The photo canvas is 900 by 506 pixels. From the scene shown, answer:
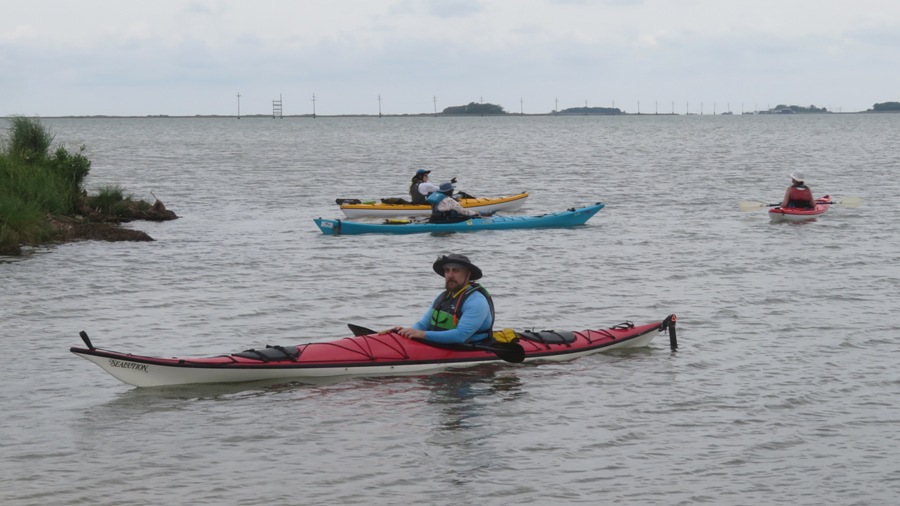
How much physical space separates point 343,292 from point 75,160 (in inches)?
369

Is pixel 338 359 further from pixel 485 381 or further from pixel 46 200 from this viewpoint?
pixel 46 200

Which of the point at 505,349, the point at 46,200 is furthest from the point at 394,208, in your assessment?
the point at 505,349

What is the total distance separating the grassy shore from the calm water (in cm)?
60

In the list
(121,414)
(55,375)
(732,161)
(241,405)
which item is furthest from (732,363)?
(732,161)

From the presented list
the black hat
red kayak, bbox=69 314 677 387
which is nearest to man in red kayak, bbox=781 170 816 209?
the black hat

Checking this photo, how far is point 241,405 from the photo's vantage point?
1059 cm

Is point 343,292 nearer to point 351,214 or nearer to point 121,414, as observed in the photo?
point 121,414

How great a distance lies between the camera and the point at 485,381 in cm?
1148

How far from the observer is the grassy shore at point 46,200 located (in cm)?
2019

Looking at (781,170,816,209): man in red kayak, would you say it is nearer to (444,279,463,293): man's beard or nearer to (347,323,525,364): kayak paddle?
(347,323,525,364): kayak paddle

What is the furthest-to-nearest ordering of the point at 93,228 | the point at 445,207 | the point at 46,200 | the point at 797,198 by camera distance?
the point at 797,198 < the point at 445,207 < the point at 93,228 < the point at 46,200

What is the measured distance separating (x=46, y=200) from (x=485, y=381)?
13.5m

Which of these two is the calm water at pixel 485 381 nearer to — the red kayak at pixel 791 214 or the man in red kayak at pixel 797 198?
the red kayak at pixel 791 214

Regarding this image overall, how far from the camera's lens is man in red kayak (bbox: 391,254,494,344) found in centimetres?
Answer: 1137
